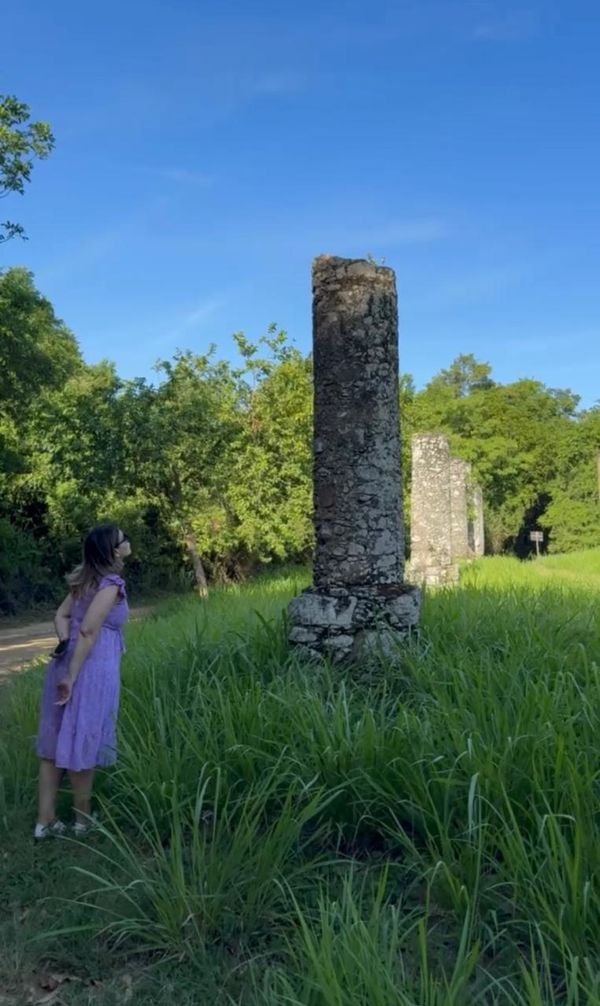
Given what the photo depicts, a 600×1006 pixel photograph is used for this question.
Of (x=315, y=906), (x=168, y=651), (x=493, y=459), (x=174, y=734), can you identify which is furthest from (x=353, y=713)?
(x=493, y=459)

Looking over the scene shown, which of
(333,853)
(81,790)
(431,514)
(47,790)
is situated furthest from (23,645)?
(333,853)

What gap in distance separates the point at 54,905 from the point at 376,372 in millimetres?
3535

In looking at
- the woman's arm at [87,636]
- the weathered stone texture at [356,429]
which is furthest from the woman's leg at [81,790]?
the weathered stone texture at [356,429]

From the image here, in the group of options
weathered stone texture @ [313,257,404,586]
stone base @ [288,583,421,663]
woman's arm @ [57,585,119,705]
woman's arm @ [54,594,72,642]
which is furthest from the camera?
weathered stone texture @ [313,257,404,586]

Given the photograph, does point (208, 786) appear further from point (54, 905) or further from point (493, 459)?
point (493, 459)

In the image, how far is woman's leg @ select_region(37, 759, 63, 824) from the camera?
13.1 ft

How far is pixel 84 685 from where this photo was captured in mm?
4125

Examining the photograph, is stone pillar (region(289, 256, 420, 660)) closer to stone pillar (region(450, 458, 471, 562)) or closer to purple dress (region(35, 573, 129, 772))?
purple dress (region(35, 573, 129, 772))

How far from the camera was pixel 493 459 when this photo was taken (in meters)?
45.2

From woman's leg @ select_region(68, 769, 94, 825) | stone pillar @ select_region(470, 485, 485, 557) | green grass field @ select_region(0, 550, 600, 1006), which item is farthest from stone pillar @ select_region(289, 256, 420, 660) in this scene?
stone pillar @ select_region(470, 485, 485, 557)

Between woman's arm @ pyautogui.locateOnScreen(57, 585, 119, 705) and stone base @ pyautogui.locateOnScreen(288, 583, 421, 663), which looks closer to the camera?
woman's arm @ pyautogui.locateOnScreen(57, 585, 119, 705)

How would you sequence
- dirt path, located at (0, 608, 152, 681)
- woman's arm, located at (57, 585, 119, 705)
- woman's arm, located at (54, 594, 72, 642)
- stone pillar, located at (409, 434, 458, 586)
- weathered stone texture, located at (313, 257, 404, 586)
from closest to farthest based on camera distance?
woman's arm, located at (57, 585, 119, 705) < woman's arm, located at (54, 594, 72, 642) < weathered stone texture, located at (313, 257, 404, 586) < dirt path, located at (0, 608, 152, 681) < stone pillar, located at (409, 434, 458, 586)

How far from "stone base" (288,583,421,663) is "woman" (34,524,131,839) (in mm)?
1175

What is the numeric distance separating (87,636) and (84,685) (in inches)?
9.5
